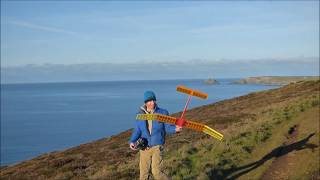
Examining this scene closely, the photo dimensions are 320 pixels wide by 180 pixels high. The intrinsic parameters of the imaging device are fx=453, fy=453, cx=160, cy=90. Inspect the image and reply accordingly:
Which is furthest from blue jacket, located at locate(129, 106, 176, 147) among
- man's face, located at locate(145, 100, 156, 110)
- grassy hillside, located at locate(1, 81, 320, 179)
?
grassy hillside, located at locate(1, 81, 320, 179)

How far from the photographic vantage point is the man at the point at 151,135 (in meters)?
10.6

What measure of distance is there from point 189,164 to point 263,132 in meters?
7.48

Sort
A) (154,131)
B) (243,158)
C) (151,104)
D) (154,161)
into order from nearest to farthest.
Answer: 1. (151,104)
2. (154,131)
3. (154,161)
4. (243,158)

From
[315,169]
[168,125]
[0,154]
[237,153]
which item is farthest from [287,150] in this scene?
[0,154]

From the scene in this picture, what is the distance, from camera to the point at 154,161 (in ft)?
36.3

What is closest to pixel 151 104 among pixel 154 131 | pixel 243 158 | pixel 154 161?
pixel 154 131

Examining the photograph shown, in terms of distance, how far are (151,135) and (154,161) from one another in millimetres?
683

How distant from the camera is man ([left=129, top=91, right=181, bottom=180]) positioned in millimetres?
10609

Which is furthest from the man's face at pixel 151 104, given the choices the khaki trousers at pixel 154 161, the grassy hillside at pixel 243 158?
the grassy hillside at pixel 243 158

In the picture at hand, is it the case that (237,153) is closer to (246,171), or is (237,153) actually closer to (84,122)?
(246,171)

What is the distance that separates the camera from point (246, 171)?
16.3 metres

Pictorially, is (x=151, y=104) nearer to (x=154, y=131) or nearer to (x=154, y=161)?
(x=154, y=131)

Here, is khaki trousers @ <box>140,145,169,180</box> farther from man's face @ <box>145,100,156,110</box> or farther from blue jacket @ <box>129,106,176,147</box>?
man's face @ <box>145,100,156,110</box>

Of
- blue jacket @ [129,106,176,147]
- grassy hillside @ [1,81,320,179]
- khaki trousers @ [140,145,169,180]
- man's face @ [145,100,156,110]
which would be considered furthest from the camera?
grassy hillside @ [1,81,320,179]
